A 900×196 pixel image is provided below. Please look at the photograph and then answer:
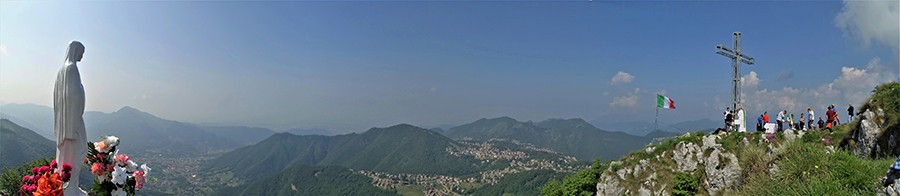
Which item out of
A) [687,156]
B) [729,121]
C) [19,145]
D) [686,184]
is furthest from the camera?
[19,145]

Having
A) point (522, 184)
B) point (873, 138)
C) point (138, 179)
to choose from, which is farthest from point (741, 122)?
point (522, 184)

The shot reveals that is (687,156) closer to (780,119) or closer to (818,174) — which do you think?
(780,119)

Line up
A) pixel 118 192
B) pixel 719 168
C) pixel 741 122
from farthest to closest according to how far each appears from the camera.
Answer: pixel 741 122 → pixel 719 168 → pixel 118 192

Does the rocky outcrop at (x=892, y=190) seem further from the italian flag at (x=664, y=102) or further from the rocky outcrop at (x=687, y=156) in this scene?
the italian flag at (x=664, y=102)

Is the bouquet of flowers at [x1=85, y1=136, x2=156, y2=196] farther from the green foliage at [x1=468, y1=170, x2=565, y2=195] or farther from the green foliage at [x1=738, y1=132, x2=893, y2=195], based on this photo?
the green foliage at [x1=468, y1=170, x2=565, y2=195]

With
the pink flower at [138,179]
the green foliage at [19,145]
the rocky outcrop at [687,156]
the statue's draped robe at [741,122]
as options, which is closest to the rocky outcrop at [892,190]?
the pink flower at [138,179]

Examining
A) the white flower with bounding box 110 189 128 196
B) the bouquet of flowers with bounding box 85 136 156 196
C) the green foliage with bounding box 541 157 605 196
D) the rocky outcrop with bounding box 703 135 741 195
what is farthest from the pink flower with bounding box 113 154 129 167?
the green foliage with bounding box 541 157 605 196
